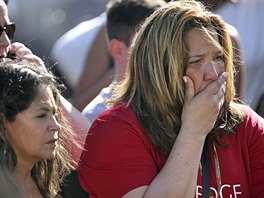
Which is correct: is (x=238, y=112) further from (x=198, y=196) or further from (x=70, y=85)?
(x=70, y=85)

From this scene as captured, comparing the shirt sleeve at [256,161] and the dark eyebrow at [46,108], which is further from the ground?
the dark eyebrow at [46,108]

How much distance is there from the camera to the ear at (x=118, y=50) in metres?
5.49

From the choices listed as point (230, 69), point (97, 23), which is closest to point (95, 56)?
point (97, 23)

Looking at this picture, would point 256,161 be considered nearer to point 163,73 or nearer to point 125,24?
point 163,73

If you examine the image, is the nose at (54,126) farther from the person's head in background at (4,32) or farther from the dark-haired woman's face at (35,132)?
the person's head in background at (4,32)

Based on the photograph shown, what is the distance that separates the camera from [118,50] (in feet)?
18.2

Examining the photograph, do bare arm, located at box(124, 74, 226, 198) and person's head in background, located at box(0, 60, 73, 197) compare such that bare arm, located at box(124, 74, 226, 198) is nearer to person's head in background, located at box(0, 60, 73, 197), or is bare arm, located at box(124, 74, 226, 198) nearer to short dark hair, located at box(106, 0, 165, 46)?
person's head in background, located at box(0, 60, 73, 197)

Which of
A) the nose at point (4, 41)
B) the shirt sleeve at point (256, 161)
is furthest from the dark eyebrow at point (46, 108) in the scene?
the shirt sleeve at point (256, 161)

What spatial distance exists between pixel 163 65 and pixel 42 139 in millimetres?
590

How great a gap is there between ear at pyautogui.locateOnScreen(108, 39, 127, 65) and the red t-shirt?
1493mm

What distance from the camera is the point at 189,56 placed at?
397 cm

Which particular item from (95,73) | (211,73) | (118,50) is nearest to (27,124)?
(211,73)

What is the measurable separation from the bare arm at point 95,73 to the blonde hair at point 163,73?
6.57 ft

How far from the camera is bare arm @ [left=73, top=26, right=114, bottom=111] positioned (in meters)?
6.08
